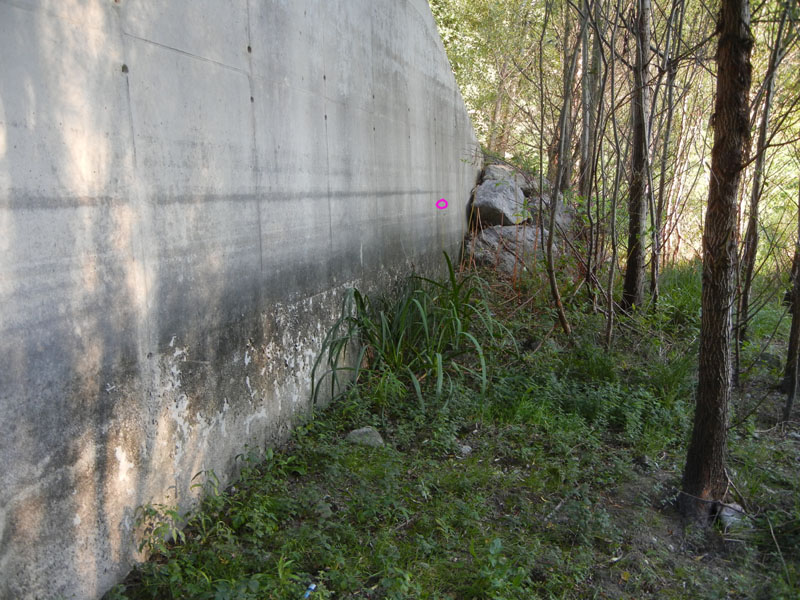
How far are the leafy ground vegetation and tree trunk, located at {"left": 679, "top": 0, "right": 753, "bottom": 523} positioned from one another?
131 millimetres

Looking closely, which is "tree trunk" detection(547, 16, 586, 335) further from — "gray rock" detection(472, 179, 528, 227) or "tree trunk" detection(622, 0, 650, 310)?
"gray rock" detection(472, 179, 528, 227)

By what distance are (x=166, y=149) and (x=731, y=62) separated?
2058mm

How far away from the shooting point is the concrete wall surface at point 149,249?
171cm

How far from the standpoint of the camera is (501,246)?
23.2ft

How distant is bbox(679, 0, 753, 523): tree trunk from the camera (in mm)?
2400

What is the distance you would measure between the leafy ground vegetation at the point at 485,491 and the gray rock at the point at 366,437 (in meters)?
0.08

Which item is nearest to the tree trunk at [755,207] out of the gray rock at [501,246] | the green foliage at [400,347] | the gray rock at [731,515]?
the gray rock at [731,515]

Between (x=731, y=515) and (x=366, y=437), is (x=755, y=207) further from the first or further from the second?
(x=366, y=437)

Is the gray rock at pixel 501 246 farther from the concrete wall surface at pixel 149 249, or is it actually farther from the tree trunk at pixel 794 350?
the concrete wall surface at pixel 149 249

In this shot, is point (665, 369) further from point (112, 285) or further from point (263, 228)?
→ point (112, 285)

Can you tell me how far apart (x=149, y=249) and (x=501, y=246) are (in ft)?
17.3

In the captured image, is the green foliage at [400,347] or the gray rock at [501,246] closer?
the green foliage at [400,347]

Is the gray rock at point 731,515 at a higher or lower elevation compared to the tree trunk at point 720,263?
lower

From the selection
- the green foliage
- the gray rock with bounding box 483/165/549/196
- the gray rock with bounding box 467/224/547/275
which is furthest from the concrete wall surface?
the gray rock with bounding box 483/165/549/196
